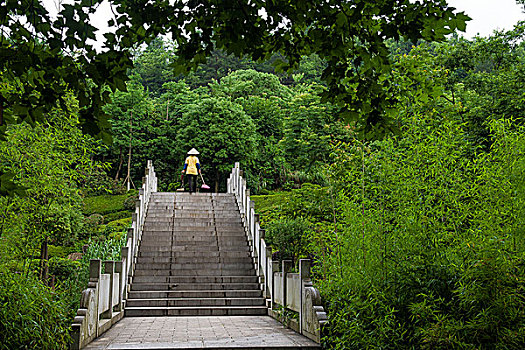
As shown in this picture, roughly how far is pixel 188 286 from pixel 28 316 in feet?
23.1

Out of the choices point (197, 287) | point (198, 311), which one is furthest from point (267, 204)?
point (198, 311)

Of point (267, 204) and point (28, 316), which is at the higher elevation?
point (267, 204)

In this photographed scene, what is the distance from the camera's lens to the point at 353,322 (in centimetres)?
558

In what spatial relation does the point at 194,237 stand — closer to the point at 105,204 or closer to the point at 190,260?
the point at 190,260

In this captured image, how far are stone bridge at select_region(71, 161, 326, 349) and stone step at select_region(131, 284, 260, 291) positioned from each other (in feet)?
0.08

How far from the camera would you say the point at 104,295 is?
27.8 feet

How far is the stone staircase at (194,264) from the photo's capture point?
A: 37.7ft

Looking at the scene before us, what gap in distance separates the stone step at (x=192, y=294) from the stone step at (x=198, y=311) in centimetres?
75

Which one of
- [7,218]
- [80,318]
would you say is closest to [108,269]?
[7,218]

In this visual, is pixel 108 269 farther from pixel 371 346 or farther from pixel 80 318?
pixel 371 346


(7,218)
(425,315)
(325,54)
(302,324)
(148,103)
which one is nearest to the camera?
(325,54)

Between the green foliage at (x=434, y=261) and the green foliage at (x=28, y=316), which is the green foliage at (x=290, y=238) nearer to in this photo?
the green foliage at (x=434, y=261)

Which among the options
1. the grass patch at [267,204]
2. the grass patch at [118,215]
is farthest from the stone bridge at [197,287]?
the grass patch at [118,215]

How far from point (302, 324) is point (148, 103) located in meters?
27.9
